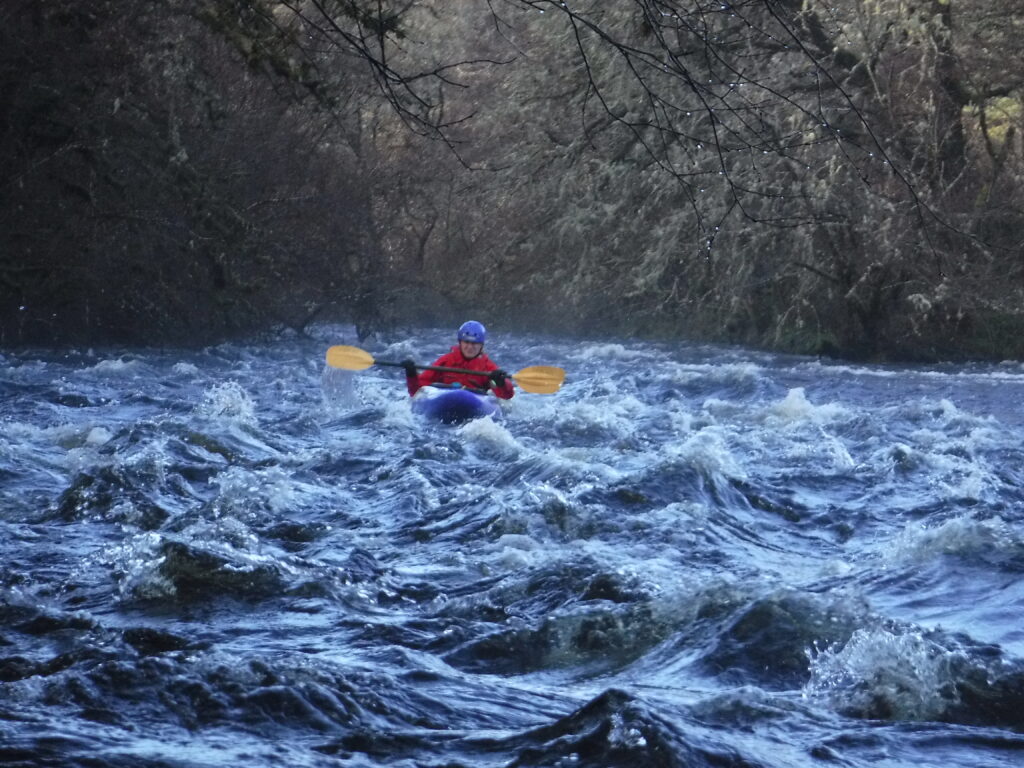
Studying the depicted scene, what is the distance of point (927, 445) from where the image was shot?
9258 mm

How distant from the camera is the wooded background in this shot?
13.5 m

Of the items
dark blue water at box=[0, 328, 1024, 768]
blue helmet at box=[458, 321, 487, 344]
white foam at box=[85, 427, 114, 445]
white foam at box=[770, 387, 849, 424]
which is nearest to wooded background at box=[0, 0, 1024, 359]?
white foam at box=[770, 387, 849, 424]

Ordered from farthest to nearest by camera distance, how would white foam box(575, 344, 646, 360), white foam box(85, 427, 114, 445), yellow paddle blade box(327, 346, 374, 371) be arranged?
white foam box(575, 344, 646, 360), yellow paddle blade box(327, 346, 374, 371), white foam box(85, 427, 114, 445)

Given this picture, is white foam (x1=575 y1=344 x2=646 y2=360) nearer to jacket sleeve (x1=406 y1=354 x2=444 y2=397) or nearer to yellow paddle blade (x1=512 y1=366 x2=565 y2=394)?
jacket sleeve (x1=406 y1=354 x2=444 y2=397)

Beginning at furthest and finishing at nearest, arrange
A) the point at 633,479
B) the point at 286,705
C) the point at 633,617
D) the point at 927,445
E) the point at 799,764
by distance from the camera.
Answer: the point at 927,445 < the point at 633,479 < the point at 633,617 < the point at 286,705 < the point at 799,764

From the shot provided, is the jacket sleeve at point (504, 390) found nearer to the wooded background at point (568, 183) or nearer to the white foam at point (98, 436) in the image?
the wooded background at point (568, 183)

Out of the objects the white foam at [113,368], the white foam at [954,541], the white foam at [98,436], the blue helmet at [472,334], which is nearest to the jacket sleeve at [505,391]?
the blue helmet at [472,334]

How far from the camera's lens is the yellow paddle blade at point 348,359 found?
36.0 ft

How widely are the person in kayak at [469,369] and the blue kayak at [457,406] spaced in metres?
0.34

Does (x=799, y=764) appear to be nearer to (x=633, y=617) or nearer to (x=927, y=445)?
(x=633, y=617)

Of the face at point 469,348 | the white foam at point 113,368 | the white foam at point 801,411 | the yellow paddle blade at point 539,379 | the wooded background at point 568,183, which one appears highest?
the wooded background at point 568,183

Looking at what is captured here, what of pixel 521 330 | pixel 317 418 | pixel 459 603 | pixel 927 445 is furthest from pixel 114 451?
pixel 521 330

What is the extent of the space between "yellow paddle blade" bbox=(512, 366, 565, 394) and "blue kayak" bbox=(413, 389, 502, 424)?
0.96 ft

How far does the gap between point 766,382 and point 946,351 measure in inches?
121
